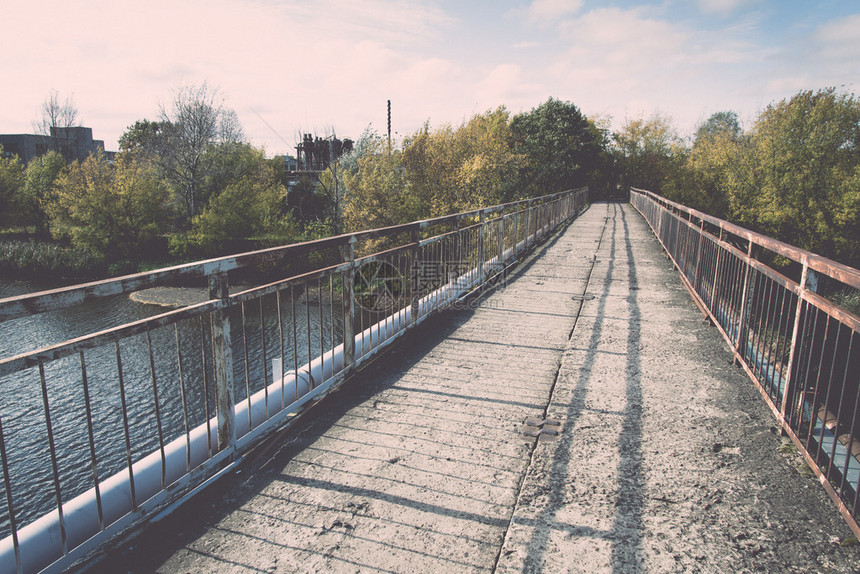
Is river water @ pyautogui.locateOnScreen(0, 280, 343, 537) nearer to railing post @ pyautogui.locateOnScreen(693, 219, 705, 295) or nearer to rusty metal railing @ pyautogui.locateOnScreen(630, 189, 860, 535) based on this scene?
railing post @ pyautogui.locateOnScreen(693, 219, 705, 295)

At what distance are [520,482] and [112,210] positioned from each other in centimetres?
5213

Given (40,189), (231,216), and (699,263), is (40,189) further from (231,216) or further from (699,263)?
(699,263)

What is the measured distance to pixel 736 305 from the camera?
16.8 feet

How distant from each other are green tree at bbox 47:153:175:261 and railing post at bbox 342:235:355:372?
49.1 meters

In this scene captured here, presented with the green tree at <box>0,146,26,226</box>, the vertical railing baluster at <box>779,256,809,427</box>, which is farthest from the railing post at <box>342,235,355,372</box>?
the green tree at <box>0,146,26,226</box>

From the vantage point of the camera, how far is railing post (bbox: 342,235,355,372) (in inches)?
157

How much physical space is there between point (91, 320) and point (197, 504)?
29863mm

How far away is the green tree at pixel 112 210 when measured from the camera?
149 ft

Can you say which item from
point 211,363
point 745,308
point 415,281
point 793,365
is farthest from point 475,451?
point 211,363

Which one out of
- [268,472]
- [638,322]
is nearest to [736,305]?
[638,322]

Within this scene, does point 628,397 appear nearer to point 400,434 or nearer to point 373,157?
point 400,434

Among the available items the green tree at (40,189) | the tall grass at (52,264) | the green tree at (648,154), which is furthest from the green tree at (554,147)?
the green tree at (40,189)

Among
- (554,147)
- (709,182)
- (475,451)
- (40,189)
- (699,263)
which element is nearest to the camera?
(475,451)

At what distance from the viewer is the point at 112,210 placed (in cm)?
4547
